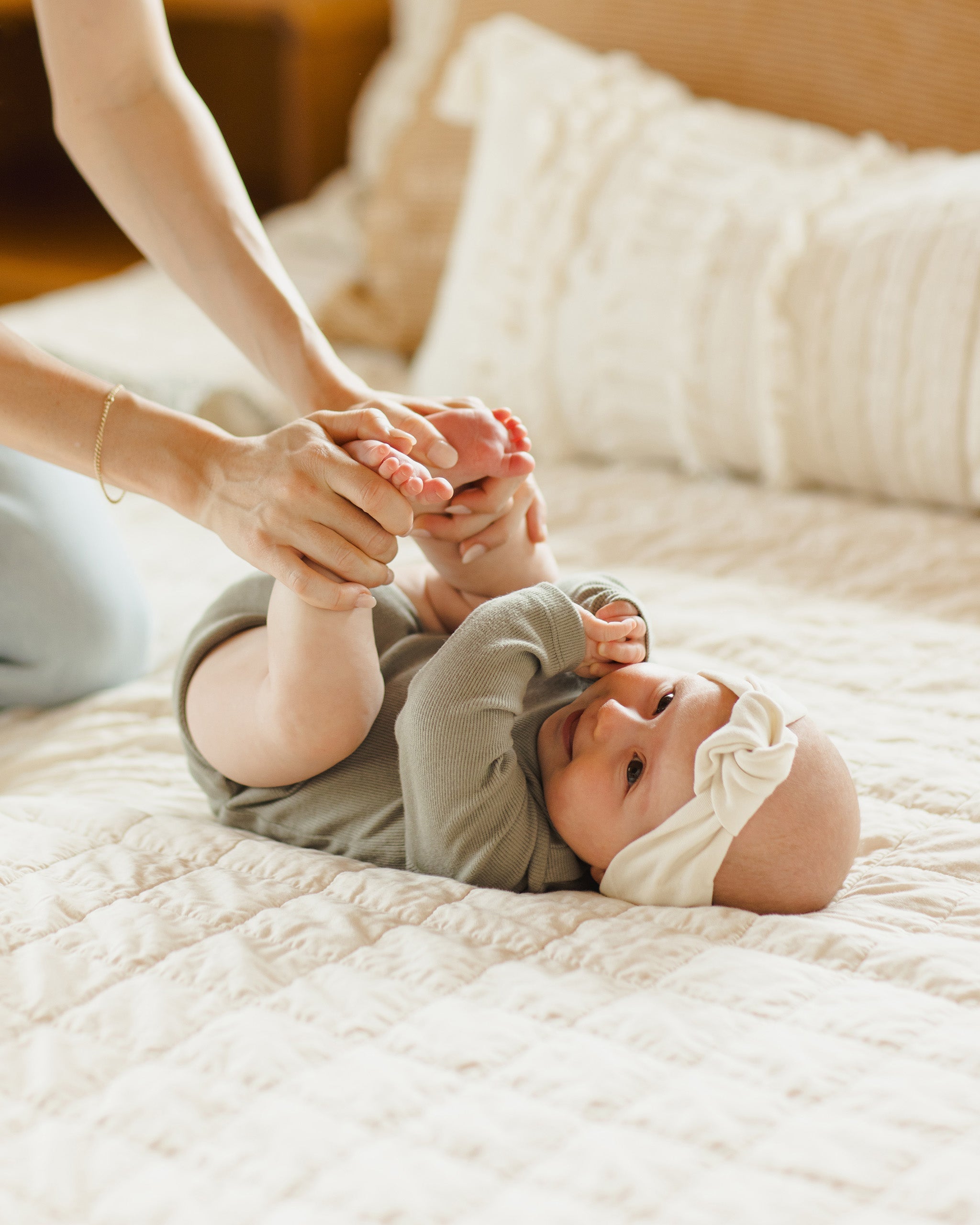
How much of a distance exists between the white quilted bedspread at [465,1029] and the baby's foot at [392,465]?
275 mm

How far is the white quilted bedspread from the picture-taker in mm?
574

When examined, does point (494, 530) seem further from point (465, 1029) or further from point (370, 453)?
point (465, 1029)

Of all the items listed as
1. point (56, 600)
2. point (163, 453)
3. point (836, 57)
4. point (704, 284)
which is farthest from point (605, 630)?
point (836, 57)

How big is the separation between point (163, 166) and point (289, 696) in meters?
0.55

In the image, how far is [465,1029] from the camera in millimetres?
688

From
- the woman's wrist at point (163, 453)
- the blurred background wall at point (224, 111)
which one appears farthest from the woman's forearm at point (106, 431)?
A: the blurred background wall at point (224, 111)

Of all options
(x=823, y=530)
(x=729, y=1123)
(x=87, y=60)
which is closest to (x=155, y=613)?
(x=87, y=60)

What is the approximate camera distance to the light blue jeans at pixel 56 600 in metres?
1.19

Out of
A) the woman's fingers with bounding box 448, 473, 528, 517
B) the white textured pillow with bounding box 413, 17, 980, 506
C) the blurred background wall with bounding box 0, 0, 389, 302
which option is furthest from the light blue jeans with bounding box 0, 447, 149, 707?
the blurred background wall with bounding box 0, 0, 389, 302

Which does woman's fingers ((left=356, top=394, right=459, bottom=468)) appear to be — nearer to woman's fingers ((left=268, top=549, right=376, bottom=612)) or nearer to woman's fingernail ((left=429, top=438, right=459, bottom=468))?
woman's fingernail ((left=429, top=438, right=459, bottom=468))

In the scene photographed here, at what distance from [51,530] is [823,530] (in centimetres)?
89

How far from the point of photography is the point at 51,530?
4.04 ft

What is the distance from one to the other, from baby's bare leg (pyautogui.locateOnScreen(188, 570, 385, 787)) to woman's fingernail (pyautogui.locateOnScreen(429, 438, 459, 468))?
0.41ft

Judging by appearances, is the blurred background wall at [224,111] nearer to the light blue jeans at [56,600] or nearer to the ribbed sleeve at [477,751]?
the light blue jeans at [56,600]
